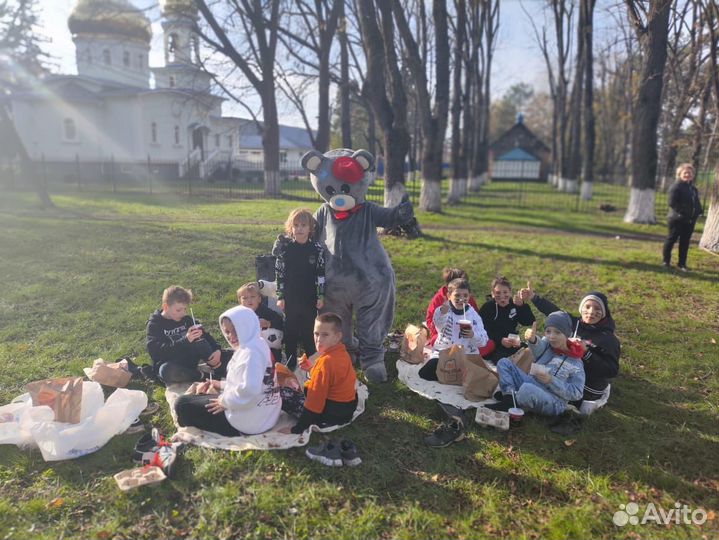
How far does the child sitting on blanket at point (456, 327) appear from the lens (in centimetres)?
493

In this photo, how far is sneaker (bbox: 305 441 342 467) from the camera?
11.5 ft

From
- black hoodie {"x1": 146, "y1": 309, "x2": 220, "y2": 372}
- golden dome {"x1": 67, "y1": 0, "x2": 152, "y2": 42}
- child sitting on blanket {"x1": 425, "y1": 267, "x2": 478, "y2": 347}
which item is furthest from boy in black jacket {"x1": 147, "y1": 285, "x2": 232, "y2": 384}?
golden dome {"x1": 67, "y1": 0, "x2": 152, "y2": 42}

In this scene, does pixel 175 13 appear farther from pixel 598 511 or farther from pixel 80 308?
pixel 598 511

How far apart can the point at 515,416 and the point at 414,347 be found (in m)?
1.49

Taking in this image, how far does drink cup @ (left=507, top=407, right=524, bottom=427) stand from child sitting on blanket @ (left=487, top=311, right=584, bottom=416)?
13cm

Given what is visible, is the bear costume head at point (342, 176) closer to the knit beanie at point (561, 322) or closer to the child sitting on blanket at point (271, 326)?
the child sitting on blanket at point (271, 326)

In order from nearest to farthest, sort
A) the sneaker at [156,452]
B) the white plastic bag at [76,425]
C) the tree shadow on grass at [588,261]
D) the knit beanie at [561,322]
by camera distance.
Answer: the sneaker at [156,452] < the white plastic bag at [76,425] < the knit beanie at [561,322] < the tree shadow on grass at [588,261]

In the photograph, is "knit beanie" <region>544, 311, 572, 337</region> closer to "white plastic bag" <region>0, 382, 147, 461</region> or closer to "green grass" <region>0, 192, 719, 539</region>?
"green grass" <region>0, 192, 719, 539</region>

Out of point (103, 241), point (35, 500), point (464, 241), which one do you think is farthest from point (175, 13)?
point (35, 500)

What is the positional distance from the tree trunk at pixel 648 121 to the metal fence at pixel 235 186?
5.59 feet

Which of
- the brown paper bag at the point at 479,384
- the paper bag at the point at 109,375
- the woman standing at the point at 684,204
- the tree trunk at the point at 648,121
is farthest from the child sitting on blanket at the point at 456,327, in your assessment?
the tree trunk at the point at 648,121

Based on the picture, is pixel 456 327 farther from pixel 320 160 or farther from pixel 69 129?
pixel 69 129

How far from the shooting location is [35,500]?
10.2 ft

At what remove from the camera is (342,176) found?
4836mm
